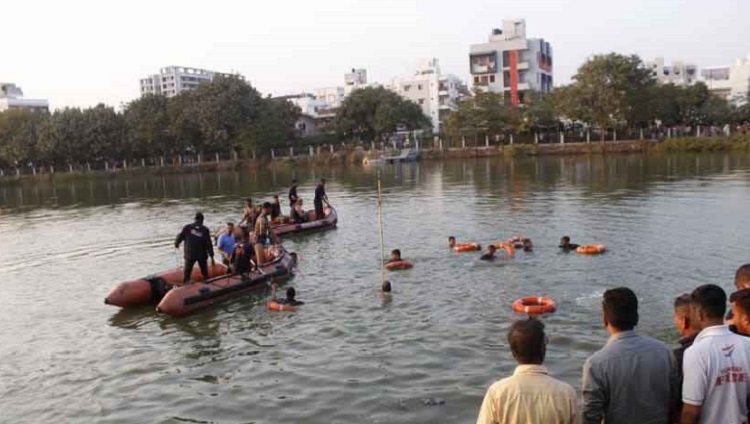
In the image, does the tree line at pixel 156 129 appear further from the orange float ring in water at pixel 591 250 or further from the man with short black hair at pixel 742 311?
the man with short black hair at pixel 742 311

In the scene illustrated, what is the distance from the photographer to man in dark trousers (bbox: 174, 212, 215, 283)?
16.2m

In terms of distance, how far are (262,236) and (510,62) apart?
8230 centimetres

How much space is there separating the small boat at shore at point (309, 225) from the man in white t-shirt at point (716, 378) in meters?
22.0

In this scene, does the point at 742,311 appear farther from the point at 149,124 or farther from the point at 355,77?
the point at 355,77

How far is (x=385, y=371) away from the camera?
11062mm

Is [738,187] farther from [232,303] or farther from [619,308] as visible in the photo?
[619,308]

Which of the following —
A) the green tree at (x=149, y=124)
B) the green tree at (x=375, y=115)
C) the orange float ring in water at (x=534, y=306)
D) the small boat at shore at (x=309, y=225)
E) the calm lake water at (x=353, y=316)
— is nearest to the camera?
the calm lake water at (x=353, y=316)

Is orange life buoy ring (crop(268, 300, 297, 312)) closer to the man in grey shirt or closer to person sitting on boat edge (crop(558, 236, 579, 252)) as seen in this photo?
person sitting on boat edge (crop(558, 236, 579, 252))

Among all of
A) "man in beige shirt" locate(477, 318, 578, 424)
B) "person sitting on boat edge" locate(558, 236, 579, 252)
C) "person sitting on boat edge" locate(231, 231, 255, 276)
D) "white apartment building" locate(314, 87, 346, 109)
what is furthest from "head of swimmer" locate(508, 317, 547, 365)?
"white apartment building" locate(314, 87, 346, 109)

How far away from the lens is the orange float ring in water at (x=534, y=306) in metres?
13.3

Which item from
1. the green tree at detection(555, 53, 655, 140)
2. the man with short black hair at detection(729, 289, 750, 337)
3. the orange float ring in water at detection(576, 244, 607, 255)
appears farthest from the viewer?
the green tree at detection(555, 53, 655, 140)

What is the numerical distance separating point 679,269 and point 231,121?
71.1m

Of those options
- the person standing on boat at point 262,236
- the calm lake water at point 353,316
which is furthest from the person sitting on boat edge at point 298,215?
the person standing on boat at point 262,236

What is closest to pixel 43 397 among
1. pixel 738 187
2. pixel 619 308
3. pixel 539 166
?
pixel 619 308
